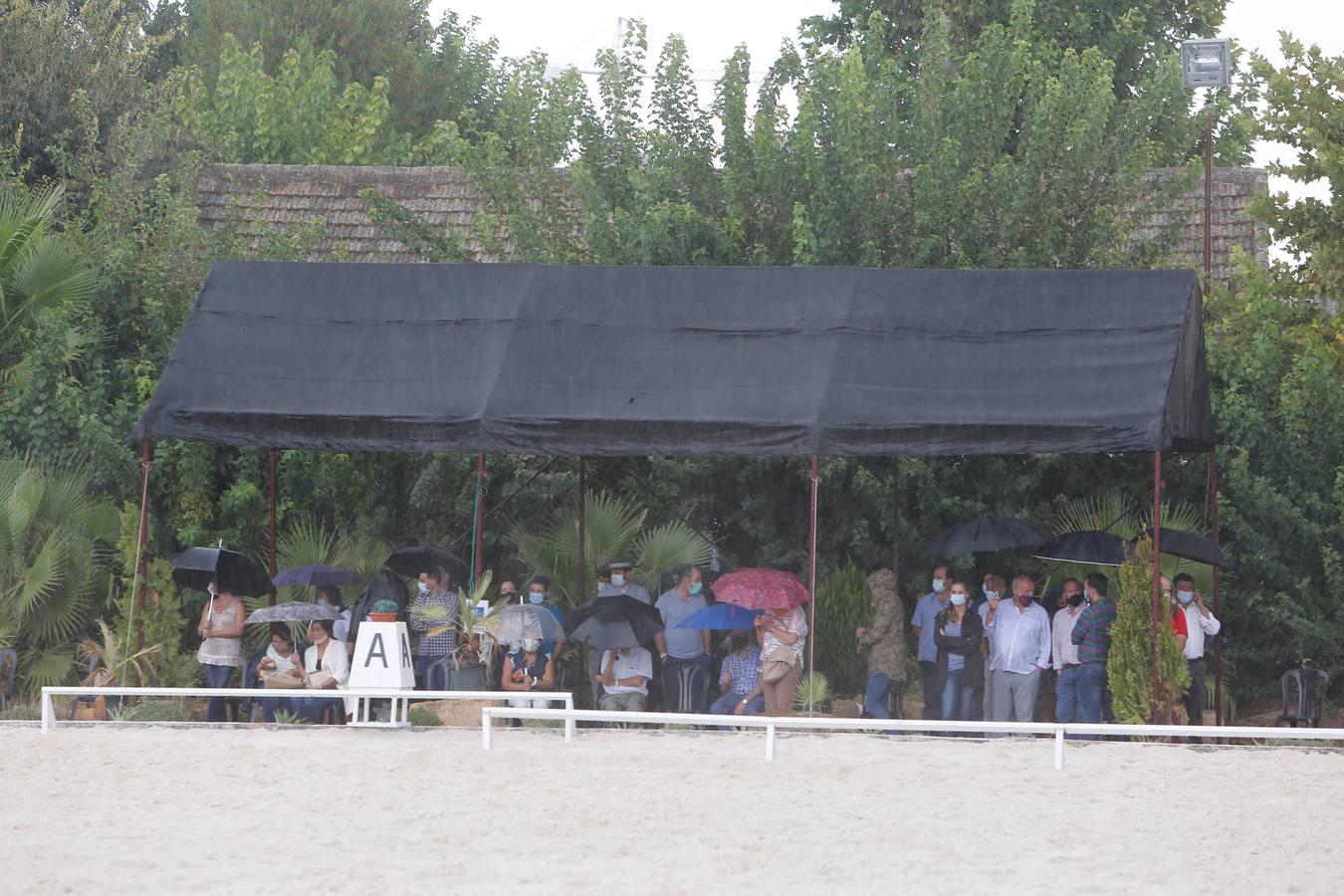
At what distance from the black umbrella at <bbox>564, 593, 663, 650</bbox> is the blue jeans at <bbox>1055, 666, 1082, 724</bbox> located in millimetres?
3225

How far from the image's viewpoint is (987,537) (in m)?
16.0

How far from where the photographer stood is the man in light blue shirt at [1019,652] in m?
14.7

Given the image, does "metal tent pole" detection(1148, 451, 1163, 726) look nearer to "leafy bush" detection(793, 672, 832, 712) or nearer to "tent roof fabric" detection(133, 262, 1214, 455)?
"tent roof fabric" detection(133, 262, 1214, 455)

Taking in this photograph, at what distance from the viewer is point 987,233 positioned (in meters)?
19.1

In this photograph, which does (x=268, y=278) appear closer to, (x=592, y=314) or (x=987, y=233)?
(x=592, y=314)

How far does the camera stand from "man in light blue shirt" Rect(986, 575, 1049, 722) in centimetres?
1474

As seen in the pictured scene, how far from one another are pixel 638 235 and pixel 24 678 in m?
7.26

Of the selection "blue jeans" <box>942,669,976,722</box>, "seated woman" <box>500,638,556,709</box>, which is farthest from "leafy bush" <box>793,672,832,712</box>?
"seated woman" <box>500,638,556,709</box>

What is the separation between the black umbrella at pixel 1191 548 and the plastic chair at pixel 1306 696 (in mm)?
1151

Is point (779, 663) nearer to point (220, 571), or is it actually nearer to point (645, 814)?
point (645, 814)

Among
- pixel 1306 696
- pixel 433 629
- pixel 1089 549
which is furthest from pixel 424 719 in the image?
pixel 1306 696

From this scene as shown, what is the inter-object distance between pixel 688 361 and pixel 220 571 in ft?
14.3

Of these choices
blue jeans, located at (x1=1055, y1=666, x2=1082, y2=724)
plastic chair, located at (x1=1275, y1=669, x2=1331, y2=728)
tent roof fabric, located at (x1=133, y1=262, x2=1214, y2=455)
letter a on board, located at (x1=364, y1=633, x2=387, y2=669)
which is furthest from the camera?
plastic chair, located at (x1=1275, y1=669, x2=1331, y2=728)

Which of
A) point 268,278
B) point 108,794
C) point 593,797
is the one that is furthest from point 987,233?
point 108,794
